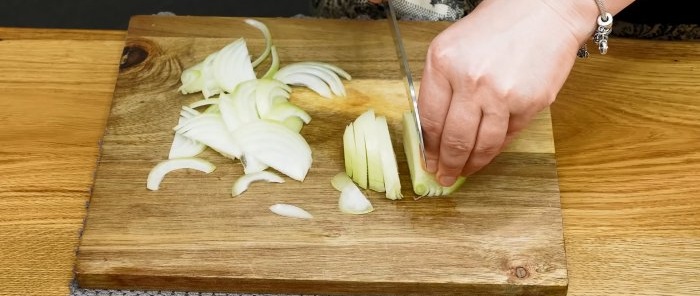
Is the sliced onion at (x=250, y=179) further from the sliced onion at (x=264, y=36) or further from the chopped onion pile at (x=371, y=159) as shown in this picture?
the sliced onion at (x=264, y=36)

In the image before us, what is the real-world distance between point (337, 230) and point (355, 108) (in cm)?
28

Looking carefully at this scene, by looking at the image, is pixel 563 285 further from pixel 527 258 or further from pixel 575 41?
pixel 575 41

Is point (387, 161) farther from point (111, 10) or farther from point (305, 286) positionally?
point (111, 10)

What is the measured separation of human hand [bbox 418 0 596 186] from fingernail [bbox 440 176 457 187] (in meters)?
0.11

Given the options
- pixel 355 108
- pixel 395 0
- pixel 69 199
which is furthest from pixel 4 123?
pixel 395 0

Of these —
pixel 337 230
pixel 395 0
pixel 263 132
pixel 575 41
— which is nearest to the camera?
pixel 575 41

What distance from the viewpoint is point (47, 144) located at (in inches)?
61.8

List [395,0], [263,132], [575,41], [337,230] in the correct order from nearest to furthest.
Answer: [575,41]
[337,230]
[263,132]
[395,0]

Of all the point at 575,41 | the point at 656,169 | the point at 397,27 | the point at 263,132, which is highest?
the point at 575,41

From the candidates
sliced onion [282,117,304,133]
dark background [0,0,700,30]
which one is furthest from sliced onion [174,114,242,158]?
dark background [0,0,700,30]

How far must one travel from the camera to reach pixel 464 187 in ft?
4.90

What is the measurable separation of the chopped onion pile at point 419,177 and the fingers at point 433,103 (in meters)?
0.06

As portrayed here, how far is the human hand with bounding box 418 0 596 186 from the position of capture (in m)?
1.24

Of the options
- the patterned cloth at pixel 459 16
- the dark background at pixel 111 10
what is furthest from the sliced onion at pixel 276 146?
the dark background at pixel 111 10
